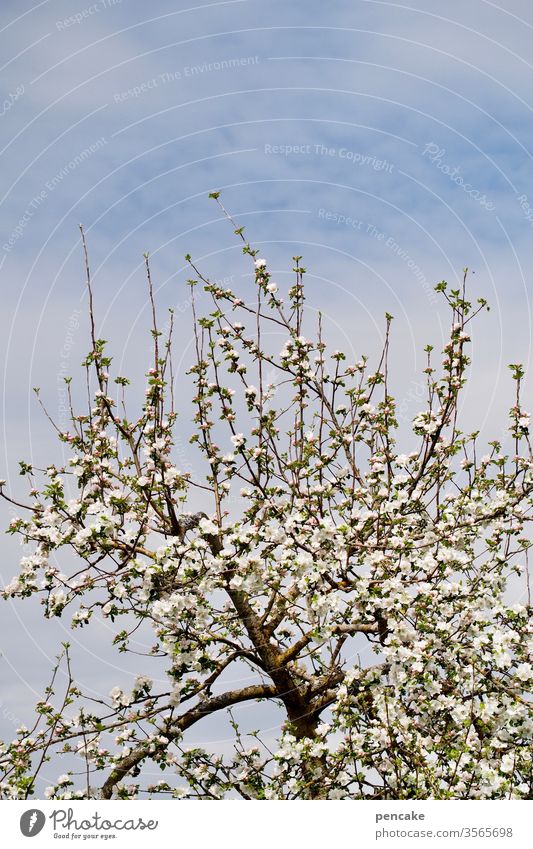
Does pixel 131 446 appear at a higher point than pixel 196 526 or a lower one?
higher

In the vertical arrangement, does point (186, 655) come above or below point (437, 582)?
below

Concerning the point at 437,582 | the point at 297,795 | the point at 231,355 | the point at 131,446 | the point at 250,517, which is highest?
the point at 231,355

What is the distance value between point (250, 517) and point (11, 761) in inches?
131

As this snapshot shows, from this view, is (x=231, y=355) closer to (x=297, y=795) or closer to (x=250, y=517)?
(x=250, y=517)

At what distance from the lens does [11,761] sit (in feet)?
26.0

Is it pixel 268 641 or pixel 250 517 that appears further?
pixel 268 641
